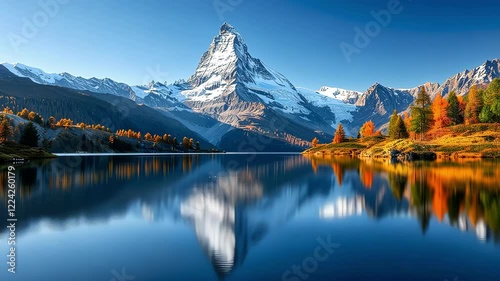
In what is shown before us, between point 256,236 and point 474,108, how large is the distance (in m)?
169

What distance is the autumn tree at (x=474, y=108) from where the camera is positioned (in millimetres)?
156250

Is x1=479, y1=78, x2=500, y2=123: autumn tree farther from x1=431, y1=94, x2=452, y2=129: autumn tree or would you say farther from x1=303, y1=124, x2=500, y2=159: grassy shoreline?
x1=431, y1=94, x2=452, y2=129: autumn tree

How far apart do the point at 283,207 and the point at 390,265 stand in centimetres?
1865

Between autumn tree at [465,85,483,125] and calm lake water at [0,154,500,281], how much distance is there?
5326 inches

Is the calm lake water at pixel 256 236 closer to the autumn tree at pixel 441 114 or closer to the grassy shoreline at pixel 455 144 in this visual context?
the grassy shoreline at pixel 455 144

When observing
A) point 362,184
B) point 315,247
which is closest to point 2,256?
point 315,247

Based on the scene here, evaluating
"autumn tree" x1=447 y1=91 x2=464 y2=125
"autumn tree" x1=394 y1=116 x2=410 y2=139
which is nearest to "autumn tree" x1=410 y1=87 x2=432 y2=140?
"autumn tree" x1=394 y1=116 x2=410 y2=139

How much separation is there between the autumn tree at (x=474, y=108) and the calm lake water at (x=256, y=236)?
444 ft

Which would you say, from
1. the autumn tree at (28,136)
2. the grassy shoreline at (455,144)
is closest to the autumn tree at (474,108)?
the grassy shoreline at (455,144)

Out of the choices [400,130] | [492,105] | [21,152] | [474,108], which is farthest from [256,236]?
[400,130]

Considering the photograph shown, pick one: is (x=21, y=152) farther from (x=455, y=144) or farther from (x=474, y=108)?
(x=474, y=108)

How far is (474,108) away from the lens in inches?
6161

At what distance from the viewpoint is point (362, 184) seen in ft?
175

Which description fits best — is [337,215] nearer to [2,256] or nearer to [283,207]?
[283,207]
